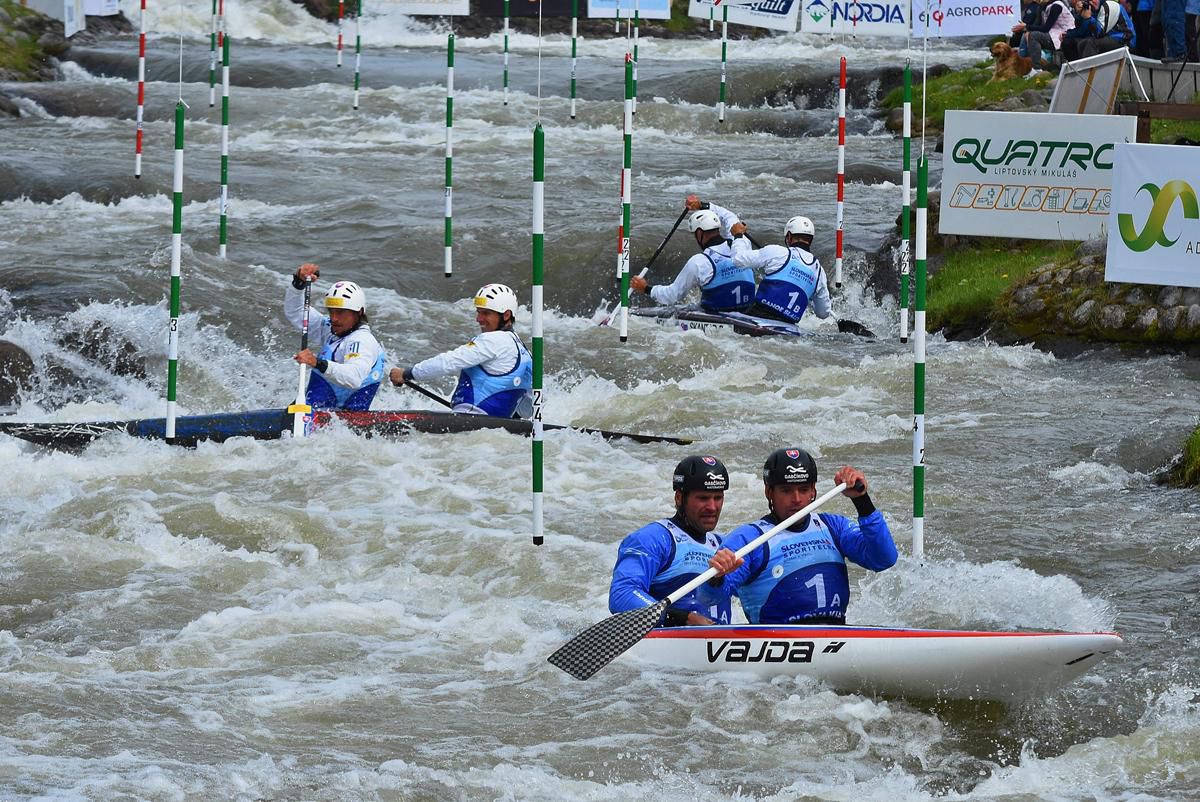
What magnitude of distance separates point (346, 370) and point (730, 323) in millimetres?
4506

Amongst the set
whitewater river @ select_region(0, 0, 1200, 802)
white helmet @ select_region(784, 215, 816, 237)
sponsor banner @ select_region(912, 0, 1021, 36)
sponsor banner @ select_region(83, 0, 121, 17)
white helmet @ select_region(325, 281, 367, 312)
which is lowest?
whitewater river @ select_region(0, 0, 1200, 802)

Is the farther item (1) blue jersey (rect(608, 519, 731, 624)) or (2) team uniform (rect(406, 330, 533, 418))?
(2) team uniform (rect(406, 330, 533, 418))

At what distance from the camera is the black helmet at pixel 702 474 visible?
240 inches

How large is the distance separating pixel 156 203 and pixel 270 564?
9.95m

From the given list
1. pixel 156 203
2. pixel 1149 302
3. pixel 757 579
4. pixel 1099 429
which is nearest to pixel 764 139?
pixel 156 203

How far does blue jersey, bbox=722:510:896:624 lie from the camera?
6.20 m

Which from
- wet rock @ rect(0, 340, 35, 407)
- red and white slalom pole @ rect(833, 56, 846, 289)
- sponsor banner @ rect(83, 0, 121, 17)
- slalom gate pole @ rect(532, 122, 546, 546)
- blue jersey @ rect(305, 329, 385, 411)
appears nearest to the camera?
slalom gate pole @ rect(532, 122, 546, 546)

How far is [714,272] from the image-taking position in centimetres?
1380

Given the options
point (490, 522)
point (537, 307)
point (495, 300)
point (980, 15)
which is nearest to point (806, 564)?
point (537, 307)

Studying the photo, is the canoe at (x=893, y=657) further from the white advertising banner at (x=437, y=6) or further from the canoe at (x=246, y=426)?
the white advertising banner at (x=437, y=6)

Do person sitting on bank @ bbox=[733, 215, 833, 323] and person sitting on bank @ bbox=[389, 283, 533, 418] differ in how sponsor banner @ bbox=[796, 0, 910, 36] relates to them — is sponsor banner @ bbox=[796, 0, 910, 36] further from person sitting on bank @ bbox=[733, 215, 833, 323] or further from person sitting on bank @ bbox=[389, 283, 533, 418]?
person sitting on bank @ bbox=[389, 283, 533, 418]

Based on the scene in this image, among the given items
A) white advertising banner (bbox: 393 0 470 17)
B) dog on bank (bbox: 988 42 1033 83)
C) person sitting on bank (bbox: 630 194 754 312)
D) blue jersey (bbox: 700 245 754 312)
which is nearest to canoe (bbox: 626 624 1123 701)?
person sitting on bank (bbox: 630 194 754 312)

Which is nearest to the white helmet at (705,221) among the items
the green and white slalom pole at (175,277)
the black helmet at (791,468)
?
the green and white slalom pole at (175,277)

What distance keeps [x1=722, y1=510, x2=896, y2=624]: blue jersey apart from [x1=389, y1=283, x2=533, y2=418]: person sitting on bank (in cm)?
358
